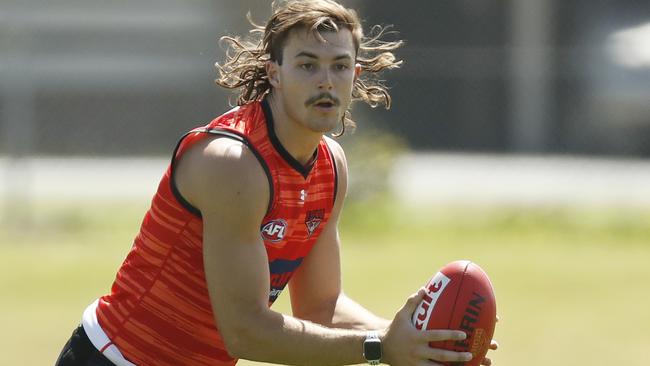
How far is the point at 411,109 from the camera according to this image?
1856 cm

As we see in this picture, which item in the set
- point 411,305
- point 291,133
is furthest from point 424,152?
point 411,305

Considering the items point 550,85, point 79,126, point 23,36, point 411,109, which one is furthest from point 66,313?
point 550,85

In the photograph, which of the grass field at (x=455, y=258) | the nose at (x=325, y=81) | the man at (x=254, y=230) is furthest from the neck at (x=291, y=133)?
the grass field at (x=455, y=258)

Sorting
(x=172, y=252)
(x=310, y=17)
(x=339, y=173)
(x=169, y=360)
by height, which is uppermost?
(x=310, y=17)

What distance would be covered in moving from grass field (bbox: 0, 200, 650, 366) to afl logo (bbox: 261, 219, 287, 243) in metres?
3.85

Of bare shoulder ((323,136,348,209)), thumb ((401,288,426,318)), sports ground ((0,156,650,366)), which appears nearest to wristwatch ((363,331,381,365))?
thumb ((401,288,426,318))

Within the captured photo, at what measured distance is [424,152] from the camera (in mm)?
17859

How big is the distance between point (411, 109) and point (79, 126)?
4.73 m

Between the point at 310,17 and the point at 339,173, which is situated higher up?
the point at 310,17

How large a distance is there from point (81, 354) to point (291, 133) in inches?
43.6

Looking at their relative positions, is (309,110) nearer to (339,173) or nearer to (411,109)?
(339,173)

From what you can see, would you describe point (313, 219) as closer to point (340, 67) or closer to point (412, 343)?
point (340, 67)

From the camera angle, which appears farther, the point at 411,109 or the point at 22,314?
the point at 411,109

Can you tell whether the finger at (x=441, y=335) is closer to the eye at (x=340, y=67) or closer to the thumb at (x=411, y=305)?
the thumb at (x=411, y=305)
